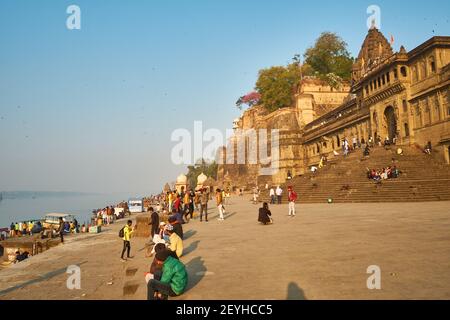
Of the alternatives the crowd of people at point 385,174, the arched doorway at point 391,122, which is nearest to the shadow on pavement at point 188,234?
the crowd of people at point 385,174

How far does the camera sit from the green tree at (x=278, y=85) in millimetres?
67812

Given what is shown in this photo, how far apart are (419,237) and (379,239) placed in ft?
3.76

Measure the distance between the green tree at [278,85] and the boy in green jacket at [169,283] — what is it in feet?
206

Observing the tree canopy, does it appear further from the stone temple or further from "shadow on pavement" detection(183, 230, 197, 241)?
"shadow on pavement" detection(183, 230, 197, 241)

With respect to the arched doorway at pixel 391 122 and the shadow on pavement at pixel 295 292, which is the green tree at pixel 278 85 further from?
the shadow on pavement at pixel 295 292

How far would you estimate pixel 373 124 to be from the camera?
3644 centimetres

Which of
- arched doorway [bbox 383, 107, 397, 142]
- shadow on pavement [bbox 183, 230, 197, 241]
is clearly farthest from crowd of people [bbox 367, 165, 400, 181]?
shadow on pavement [bbox 183, 230, 197, 241]

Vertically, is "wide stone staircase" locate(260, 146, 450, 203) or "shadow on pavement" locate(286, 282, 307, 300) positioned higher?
"wide stone staircase" locate(260, 146, 450, 203)

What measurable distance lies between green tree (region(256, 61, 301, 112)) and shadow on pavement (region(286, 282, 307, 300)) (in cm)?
6262

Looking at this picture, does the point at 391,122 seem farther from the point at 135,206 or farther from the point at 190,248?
the point at 135,206

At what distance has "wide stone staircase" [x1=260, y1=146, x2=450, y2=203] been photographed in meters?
22.6

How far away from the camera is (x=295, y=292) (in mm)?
5852
